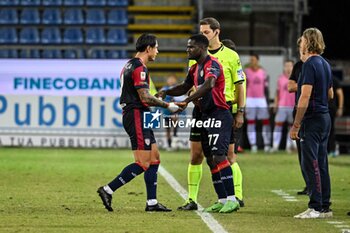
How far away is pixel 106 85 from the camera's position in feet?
81.1

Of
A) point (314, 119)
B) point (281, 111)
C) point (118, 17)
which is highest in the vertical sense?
point (314, 119)

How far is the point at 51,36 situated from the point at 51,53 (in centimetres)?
95

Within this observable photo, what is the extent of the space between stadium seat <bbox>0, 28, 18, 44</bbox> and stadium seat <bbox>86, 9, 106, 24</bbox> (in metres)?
2.04

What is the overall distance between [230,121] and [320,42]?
1455 millimetres

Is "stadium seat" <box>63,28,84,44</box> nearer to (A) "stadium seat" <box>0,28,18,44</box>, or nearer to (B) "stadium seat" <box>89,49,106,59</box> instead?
(B) "stadium seat" <box>89,49,106,59</box>

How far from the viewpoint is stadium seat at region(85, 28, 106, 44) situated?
28234mm

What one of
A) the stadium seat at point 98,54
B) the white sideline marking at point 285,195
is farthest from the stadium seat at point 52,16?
the white sideline marking at point 285,195

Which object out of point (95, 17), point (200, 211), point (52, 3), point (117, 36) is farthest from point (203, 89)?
point (52, 3)

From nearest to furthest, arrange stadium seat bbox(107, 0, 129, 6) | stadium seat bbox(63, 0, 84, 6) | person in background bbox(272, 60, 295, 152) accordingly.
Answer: person in background bbox(272, 60, 295, 152)
stadium seat bbox(63, 0, 84, 6)
stadium seat bbox(107, 0, 129, 6)

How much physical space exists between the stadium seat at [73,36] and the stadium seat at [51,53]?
0.70 meters

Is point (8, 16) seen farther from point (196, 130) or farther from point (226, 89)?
point (196, 130)

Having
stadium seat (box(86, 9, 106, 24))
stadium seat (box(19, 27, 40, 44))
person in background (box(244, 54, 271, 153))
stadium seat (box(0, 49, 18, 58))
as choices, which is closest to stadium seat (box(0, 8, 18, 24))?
stadium seat (box(19, 27, 40, 44))

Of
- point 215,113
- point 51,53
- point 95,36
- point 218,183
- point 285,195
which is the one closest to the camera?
point 215,113

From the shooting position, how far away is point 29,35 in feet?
92.7
